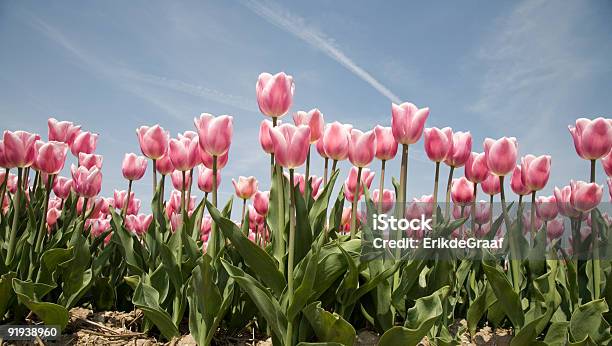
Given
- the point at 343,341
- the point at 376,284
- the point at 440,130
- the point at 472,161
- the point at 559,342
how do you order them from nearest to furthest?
the point at 343,341, the point at 376,284, the point at 559,342, the point at 440,130, the point at 472,161

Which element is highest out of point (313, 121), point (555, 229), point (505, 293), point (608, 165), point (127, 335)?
point (313, 121)

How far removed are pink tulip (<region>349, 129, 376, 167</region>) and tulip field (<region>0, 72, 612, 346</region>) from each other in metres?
0.01

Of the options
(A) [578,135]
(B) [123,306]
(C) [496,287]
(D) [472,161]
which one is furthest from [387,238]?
(B) [123,306]

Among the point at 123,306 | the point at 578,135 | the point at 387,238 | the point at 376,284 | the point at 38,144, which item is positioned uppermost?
the point at 578,135

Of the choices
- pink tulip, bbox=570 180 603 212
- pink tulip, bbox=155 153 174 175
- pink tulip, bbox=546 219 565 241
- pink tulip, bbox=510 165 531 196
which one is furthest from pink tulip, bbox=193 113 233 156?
pink tulip, bbox=546 219 565 241

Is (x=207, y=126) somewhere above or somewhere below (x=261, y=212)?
above

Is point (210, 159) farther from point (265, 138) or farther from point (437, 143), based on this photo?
point (437, 143)

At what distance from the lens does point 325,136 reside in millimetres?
3357

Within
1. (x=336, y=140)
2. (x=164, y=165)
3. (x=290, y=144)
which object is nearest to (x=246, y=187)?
(x=164, y=165)

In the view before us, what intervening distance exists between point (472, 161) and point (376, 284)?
5.16 ft

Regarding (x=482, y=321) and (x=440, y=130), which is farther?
(x=482, y=321)

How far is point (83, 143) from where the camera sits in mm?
4883

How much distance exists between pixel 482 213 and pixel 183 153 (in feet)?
9.42

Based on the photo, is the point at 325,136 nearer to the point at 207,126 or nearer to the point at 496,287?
the point at 207,126
